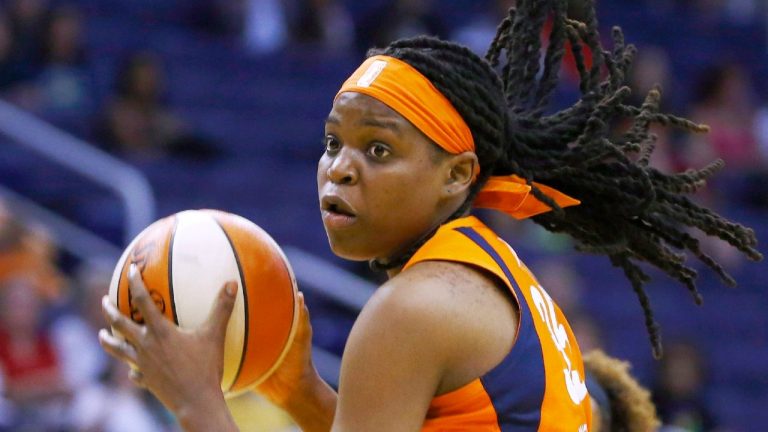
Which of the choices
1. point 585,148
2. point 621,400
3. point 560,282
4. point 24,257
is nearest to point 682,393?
point 560,282

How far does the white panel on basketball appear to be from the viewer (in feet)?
9.22

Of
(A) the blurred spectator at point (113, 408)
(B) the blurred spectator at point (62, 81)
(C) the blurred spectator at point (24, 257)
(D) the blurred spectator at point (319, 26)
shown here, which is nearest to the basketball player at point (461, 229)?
(A) the blurred spectator at point (113, 408)

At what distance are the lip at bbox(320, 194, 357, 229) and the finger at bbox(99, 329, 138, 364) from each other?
477 millimetres

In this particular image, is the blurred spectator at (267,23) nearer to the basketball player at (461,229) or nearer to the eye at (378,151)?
the basketball player at (461,229)

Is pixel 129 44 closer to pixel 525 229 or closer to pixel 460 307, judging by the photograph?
pixel 525 229

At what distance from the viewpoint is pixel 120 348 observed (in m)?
2.81

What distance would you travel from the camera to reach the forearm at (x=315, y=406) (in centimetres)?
330

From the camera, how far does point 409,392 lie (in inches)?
102

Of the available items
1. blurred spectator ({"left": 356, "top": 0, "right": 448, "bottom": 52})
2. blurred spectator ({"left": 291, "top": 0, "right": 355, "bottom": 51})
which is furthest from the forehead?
blurred spectator ({"left": 291, "top": 0, "right": 355, "bottom": 51})

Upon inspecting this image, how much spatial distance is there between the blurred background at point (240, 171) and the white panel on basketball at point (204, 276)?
134 inches

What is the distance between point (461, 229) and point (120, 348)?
74cm

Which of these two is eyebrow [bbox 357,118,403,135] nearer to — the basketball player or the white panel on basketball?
the basketball player

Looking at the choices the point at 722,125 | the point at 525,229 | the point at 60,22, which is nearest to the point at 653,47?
the point at 722,125

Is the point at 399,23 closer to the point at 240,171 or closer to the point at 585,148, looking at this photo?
the point at 240,171
